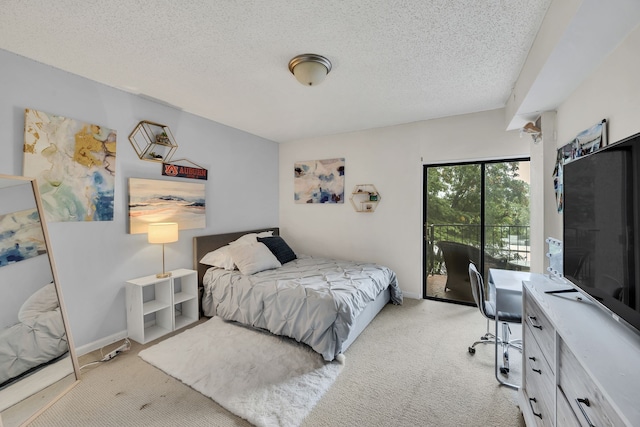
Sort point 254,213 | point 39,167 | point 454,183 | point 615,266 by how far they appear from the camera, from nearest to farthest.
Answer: point 615,266 < point 39,167 < point 454,183 < point 254,213

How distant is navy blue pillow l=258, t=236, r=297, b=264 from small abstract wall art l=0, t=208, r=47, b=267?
2247 millimetres

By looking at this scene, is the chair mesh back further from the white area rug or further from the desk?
the white area rug

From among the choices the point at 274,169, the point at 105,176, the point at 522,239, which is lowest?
the point at 522,239

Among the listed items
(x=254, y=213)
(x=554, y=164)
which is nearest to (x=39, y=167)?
(x=254, y=213)

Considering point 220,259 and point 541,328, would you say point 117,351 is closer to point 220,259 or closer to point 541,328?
point 220,259

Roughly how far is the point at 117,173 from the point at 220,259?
139 cm

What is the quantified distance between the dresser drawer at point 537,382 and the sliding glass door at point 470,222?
1995 mm

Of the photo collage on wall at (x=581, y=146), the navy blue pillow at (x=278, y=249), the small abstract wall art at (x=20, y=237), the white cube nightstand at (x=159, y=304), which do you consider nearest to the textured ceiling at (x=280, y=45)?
the photo collage on wall at (x=581, y=146)

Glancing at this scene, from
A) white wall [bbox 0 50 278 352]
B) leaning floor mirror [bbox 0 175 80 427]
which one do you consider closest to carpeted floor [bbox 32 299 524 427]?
leaning floor mirror [bbox 0 175 80 427]

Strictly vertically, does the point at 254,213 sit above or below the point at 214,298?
above

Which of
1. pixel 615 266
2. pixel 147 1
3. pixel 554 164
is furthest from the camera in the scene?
pixel 554 164

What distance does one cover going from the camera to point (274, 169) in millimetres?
4719

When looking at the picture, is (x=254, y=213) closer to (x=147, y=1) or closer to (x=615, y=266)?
(x=147, y=1)

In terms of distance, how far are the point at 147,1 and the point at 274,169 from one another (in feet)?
10.5
